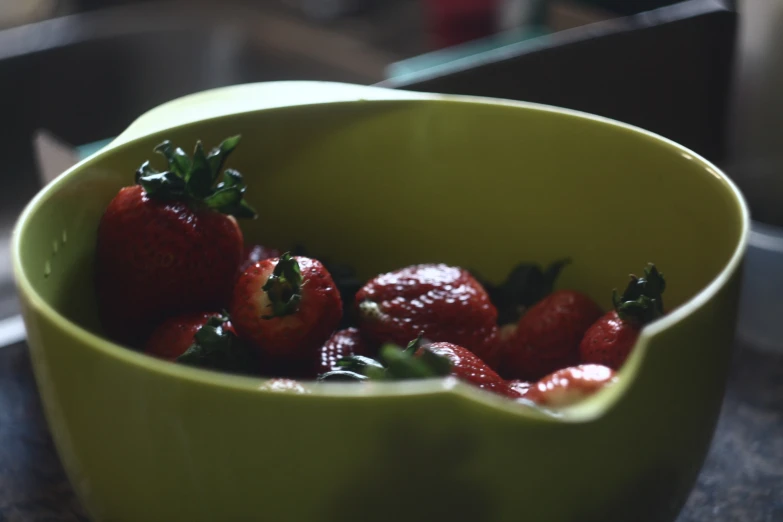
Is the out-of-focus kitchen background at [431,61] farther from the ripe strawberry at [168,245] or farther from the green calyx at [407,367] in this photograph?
the green calyx at [407,367]

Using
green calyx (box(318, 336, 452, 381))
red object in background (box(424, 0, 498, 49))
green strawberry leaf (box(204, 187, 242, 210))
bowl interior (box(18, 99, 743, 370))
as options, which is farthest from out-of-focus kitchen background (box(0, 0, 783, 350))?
green calyx (box(318, 336, 452, 381))

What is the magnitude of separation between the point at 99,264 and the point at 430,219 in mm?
231

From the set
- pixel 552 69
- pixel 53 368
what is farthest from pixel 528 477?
pixel 552 69

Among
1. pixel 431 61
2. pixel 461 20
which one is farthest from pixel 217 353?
pixel 461 20

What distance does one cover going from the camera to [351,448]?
31 cm

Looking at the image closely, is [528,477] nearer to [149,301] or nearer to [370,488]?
[370,488]

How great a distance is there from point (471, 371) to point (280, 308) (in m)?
0.11

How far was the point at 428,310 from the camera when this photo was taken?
1.75ft

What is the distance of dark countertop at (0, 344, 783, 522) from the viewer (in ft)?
1.82

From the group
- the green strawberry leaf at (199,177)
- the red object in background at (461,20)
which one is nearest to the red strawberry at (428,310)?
the green strawberry leaf at (199,177)

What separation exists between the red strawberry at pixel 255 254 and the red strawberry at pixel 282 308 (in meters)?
0.08

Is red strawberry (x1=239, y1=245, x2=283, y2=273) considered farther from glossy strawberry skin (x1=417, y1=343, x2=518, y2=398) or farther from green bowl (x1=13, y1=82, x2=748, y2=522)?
glossy strawberry skin (x1=417, y1=343, x2=518, y2=398)

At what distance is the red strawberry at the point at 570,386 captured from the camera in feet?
1.23

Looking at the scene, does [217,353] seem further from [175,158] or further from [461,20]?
[461,20]
